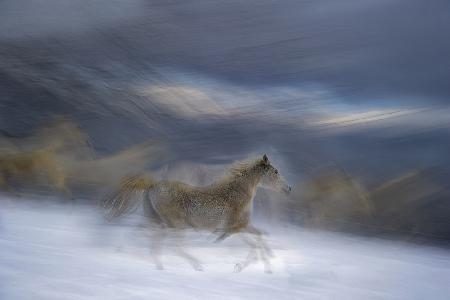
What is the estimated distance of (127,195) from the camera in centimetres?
178

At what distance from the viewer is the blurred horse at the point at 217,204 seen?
1690 millimetres

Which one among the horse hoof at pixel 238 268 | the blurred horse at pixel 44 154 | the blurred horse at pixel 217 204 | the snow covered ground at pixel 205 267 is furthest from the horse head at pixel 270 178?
the blurred horse at pixel 44 154

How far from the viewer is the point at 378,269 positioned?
64.9 inches

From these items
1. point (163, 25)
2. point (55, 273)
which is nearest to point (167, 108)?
point (163, 25)

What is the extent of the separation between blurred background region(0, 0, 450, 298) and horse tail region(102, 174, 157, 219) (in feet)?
0.16

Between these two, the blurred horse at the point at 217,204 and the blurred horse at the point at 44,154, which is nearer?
the blurred horse at the point at 217,204

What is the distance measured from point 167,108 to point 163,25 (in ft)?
1.00

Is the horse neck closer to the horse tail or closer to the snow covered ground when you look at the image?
the snow covered ground

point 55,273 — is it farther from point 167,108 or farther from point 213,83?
point 213,83

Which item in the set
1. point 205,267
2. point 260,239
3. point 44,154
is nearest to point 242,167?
point 260,239

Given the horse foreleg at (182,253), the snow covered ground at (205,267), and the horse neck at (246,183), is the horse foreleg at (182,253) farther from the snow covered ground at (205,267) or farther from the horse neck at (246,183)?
the horse neck at (246,183)

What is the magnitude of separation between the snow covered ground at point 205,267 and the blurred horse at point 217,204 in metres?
0.04

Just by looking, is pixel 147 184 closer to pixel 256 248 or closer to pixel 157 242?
pixel 157 242

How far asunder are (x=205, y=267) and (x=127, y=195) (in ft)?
1.14
